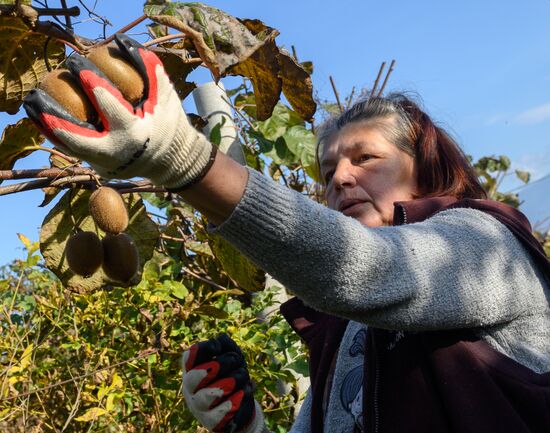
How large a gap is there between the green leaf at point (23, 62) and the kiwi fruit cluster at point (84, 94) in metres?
0.68

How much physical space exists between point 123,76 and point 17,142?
89cm

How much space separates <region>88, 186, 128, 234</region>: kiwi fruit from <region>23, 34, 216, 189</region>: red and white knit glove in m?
0.59

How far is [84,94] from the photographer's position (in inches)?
42.4

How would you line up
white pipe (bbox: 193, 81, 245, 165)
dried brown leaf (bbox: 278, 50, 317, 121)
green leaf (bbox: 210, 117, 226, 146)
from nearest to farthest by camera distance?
dried brown leaf (bbox: 278, 50, 317, 121) < green leaf (bbox: 210, 117, 226, 146) < white pipe (bbox: 193, 81, 245, 165)

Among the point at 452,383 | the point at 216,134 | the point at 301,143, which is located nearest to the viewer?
the point at 452,383

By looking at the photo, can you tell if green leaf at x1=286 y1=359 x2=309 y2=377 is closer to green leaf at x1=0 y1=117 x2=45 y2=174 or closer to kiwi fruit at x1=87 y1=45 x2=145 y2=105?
green leaf at x1=0 y1=117 x2=45 y2=174

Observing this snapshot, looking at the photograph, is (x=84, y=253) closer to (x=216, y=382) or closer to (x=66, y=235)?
(x=66, y=235)

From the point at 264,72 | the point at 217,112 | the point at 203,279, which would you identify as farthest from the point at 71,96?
the point at 203,279

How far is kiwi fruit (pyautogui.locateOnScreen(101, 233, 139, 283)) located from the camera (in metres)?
1.84

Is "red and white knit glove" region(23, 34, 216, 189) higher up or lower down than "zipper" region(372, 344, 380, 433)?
higher up

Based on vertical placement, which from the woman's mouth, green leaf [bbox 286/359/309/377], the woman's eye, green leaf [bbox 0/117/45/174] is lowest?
green leaf [bbox 286/359/309/377]

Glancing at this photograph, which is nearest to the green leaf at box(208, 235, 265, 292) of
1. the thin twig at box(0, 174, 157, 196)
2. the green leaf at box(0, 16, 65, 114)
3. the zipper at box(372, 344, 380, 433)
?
the thin twig at box(0, 174, 157, 196)

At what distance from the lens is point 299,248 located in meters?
1.10

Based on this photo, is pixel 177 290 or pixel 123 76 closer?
pixel 123 76
